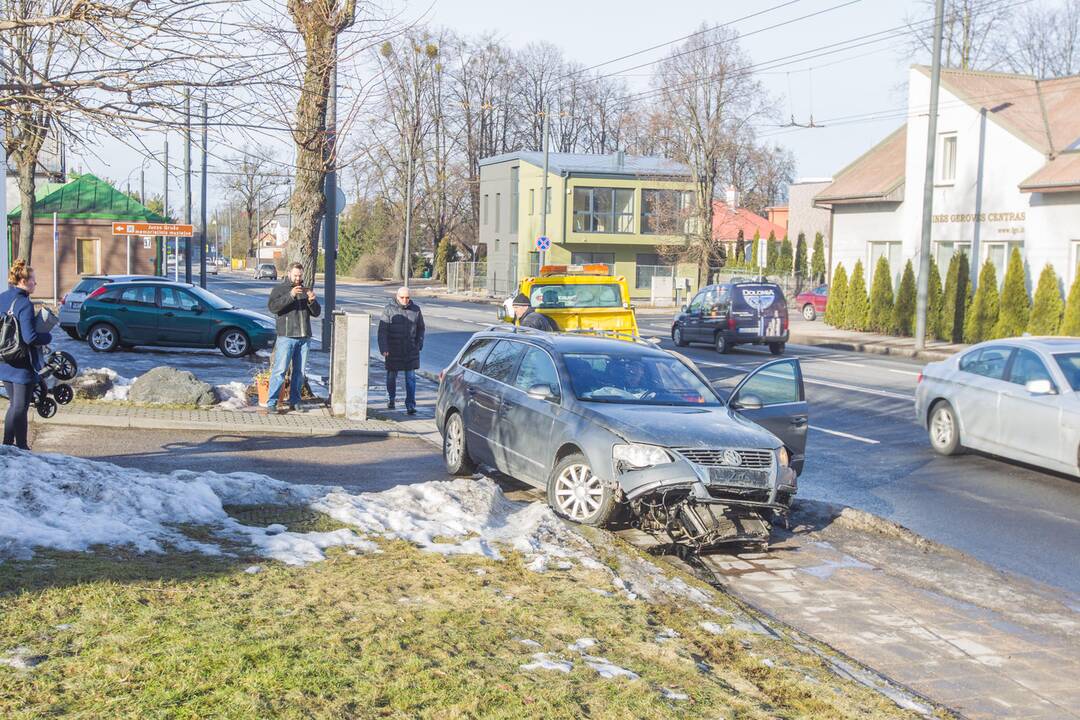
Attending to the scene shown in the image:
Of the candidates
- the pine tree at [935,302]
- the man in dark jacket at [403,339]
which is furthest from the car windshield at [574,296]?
the pine tree at [935,302]

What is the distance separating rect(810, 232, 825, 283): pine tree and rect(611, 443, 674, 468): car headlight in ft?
188

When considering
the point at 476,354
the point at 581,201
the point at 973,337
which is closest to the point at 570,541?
the point at 476,354

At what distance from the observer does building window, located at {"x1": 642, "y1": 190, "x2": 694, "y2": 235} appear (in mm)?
60531

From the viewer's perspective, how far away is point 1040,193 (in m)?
31.2

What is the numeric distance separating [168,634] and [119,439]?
781 centimetres

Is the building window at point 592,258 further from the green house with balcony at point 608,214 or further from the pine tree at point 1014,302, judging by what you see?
the pine tree at point 1014,302

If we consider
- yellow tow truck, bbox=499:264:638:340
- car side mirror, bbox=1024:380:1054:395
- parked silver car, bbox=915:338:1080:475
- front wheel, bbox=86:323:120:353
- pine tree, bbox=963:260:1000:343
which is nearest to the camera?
parked silver car, bbox=915:338:1080:475

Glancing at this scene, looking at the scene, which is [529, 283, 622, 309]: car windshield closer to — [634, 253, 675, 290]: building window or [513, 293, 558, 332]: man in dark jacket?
[513, 293, 558, 332]: man in dark jacket

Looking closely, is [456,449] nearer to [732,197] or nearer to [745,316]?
[745,316]

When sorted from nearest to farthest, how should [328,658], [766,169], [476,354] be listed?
[328,658] → [476,354] → [766,169]

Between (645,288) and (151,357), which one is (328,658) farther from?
(645,288)

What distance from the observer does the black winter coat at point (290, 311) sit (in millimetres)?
13945

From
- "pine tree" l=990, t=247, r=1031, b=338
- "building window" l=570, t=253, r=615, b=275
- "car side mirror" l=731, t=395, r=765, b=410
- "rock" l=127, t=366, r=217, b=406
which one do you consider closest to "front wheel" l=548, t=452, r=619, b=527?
"car side mirror" l=731, t=395, r=765, b=410

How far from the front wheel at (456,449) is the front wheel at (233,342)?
1345cm
